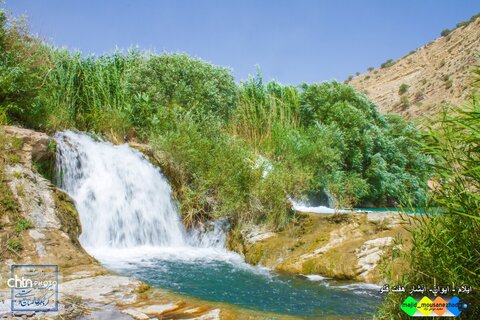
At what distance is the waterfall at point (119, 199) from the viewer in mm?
8891

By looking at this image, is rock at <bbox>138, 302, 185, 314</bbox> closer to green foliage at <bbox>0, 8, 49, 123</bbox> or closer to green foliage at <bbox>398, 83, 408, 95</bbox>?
green foliage at <bbox>0, 8, 49, 123</bbox>

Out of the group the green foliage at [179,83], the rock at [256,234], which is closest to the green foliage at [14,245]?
the rock at [256,234]

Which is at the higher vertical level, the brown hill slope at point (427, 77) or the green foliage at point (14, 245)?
the brown hill slope at point (427, 77)

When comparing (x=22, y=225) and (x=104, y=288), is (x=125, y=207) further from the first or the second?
(x=104, y=288)

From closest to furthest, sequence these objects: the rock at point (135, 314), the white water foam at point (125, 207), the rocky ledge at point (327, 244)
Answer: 1. the rock at point (135, 314)
2. the rocky ledge at point (327, 244)
3. the white water foam at point (125, 207)

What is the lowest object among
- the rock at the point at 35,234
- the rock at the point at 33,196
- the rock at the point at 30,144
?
the rock at the point at 35,234

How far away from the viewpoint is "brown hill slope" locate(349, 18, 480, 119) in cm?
4059

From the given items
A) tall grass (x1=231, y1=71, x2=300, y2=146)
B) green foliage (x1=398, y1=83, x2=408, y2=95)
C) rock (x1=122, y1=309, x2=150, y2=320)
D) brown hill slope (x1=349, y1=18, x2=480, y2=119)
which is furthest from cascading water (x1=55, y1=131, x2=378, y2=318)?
green foliage (x1=398, y1=83, x2=408, y2=95)

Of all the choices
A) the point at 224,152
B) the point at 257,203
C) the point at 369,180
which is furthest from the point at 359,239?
the point at 369,180

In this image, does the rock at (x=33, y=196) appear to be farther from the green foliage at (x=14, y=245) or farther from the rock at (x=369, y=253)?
the rock at (x=369, y=253)

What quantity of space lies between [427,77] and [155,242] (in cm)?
4578

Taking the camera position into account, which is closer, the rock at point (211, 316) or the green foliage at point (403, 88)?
the rock at point (211, 316)

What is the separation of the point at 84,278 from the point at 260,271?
3.46 meters

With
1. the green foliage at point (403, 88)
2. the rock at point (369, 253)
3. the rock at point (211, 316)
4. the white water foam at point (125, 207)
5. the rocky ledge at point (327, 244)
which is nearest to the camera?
the rock at point (211, 316)
